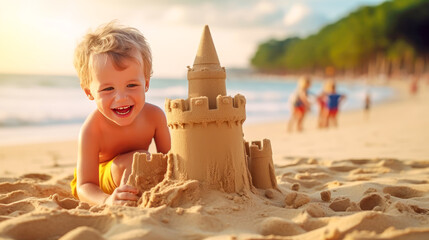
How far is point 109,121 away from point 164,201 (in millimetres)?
898

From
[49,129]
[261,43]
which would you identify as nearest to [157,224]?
[49,129]

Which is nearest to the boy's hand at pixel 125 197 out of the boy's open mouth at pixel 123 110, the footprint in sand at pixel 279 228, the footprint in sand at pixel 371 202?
the boy's open mouth at pixel 123 110

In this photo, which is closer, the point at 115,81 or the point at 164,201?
the point at 164,201

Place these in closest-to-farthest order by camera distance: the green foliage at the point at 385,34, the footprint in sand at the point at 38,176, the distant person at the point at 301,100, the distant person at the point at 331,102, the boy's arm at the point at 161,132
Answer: the boy's arm at the point at 161,132
the footprint in sand at the point at 38,176
the distant person at the point at 301,100
the distant person at the point at 331,102
the green foliage at the point at 385,34

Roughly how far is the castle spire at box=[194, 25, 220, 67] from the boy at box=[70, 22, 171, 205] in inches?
16.5

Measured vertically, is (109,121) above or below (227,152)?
above

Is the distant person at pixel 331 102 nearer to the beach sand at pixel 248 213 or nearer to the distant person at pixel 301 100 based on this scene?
the distant person at pixel 301 100

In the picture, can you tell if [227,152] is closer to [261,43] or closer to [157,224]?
[157,224]

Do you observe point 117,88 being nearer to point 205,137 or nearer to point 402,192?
point 205,137

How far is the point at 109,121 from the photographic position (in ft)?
9.75

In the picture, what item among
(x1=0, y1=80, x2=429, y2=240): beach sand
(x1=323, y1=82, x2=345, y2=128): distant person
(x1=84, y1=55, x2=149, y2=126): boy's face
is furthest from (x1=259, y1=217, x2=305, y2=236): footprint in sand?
(x1=323, y1=82, x2=345, y2=128): distant person

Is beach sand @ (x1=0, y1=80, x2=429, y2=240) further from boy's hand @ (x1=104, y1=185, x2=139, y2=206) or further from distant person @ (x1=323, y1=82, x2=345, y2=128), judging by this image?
distant person @ (x1=323, y1=82, x2=345, y2=128)

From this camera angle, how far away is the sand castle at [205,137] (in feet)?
7.92

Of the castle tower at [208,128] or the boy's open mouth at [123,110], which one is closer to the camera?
the castle tower at [208,128]
